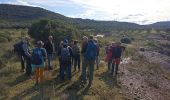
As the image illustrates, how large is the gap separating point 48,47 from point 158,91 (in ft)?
22.8

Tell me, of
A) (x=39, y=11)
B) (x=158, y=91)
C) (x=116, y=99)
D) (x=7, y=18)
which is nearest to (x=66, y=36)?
(x=158, y=91)

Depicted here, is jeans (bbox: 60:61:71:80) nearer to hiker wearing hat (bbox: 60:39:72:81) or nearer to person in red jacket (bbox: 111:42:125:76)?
hiker wearing hat (bbox: 60:39:72:81)

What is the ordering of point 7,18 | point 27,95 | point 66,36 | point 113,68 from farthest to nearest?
point 7,18 < point 66,36 < point 113,68 < point 27,95

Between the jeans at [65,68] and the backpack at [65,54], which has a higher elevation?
the backpack at [65,54]

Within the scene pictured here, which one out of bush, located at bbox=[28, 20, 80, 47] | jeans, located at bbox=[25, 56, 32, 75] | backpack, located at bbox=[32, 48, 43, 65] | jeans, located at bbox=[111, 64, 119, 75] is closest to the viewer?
backpack, located at bbox=[32, 48, 43, 65]

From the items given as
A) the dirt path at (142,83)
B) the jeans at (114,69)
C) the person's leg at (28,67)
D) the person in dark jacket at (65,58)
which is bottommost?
the dirt path at (142,83)

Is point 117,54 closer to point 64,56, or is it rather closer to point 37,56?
point 64,56

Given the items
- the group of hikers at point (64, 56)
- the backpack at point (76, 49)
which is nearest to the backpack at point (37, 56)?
the group of hikers at point (64, 56)

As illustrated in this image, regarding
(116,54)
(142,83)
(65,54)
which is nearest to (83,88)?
(65,54)

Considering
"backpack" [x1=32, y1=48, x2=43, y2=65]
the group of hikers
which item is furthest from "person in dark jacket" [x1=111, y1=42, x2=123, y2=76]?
"backpack" [x1=32, y1=48, x2=43, y2=65]

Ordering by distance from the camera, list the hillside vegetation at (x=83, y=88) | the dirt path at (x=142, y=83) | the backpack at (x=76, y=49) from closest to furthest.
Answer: the hillside vegetation at (x=83, y=88) < the dirt path at (x=142, y=83) < the backpack at (x=76, y=49)

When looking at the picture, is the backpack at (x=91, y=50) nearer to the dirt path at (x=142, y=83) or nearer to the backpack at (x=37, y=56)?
the backpack at (x=37, y=56)

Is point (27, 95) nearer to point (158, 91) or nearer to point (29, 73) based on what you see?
point (29, 73)

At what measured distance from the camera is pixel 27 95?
14.2 metres
